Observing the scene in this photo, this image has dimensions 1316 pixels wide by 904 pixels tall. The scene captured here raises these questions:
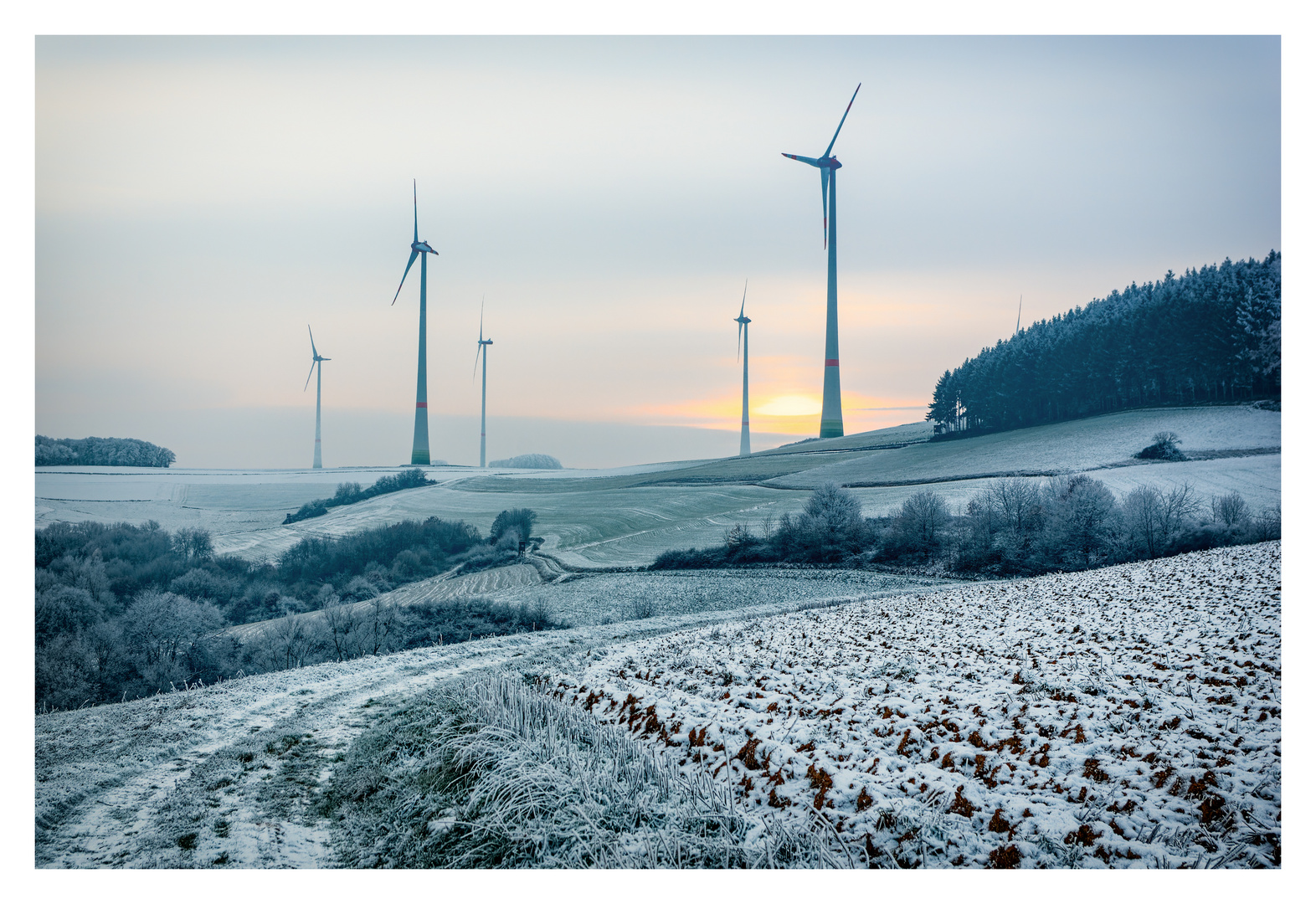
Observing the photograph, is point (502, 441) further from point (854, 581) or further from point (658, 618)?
point (854, 581)

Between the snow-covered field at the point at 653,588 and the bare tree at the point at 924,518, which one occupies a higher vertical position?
the bare tree at the point at 924,518

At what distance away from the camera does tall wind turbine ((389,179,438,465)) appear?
9953 mm

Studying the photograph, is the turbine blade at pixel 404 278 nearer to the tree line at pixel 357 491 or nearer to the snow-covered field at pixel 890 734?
the tree line at pixel 357 491

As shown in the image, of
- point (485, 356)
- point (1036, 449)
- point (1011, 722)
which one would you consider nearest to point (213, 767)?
point (1011, 722)

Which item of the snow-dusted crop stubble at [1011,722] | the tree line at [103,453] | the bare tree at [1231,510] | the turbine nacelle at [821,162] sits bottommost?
the snow-dusted crop stubble at [1011,722]

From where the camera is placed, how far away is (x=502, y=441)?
465 inches

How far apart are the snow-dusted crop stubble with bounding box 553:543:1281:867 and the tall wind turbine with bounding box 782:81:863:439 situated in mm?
3229

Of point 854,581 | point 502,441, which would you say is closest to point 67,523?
point 502,441

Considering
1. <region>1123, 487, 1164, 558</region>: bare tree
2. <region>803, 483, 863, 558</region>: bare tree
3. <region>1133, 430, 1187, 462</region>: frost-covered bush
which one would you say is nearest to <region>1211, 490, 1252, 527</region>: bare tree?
<region>1133, 430, 1187, 462</region>: frost-covered bush

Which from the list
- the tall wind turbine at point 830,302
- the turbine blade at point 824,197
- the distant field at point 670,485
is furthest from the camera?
the turbine blade at point 824,197

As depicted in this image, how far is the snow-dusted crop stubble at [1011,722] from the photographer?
382 centimetres

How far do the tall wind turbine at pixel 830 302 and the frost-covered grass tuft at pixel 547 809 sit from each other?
244 inches

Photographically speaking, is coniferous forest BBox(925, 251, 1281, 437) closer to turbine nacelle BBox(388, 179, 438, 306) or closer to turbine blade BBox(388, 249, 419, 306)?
turbine nacelle BBox(388, 179, 438, 306)

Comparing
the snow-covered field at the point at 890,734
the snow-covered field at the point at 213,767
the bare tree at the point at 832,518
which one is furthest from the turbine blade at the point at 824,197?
the snow-covered field at the point at 213,767
